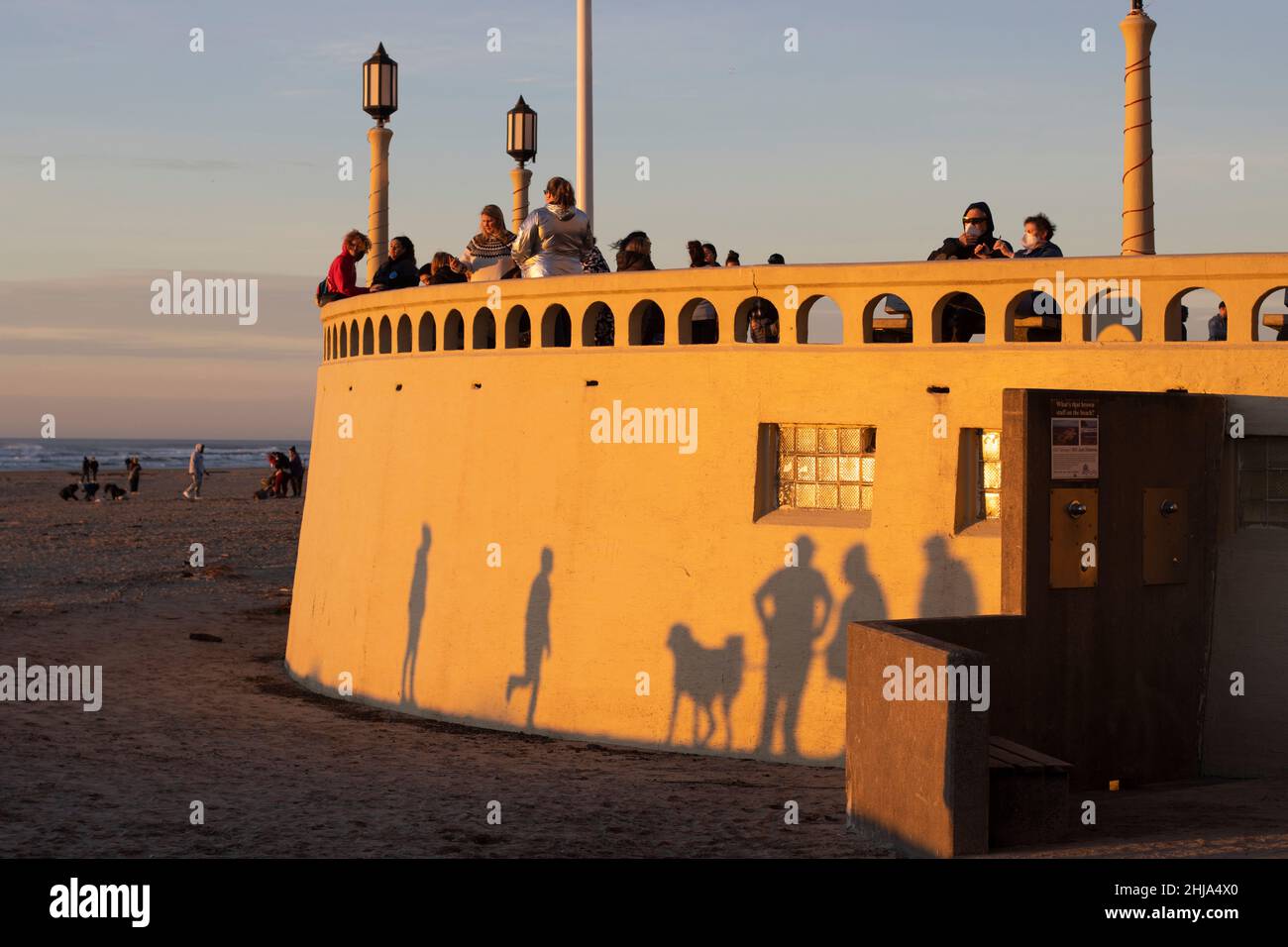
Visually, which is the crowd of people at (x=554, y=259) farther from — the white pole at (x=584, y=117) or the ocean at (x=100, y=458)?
the ocean at (x=100, y=458)

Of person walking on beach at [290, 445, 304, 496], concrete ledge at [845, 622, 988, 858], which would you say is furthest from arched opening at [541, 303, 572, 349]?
person walking on beach at [290, 445, 304, 496]

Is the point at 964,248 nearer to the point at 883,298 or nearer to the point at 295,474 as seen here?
the point at 883,298

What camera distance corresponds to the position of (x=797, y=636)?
540 inches

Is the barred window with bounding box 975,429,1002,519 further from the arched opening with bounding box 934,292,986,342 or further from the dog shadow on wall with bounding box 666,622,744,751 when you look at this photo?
the dog shadow on wall with bounding box 666,622,744,751

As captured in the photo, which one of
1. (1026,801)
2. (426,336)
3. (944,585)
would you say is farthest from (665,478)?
(1026,801)

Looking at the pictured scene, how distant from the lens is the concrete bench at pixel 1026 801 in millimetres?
9695

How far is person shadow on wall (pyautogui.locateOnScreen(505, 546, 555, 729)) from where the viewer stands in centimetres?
1506

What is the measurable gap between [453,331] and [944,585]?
229 inches

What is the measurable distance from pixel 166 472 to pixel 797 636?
81949mm

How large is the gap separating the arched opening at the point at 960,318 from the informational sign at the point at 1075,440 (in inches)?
78.6

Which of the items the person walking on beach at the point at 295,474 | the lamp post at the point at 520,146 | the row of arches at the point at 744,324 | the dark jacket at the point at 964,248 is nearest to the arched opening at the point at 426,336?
the row of arches at the point at 744,324

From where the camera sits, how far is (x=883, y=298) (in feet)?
45.8

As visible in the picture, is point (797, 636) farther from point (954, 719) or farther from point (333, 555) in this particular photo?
point (333, 555)

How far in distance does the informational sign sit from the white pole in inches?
420
